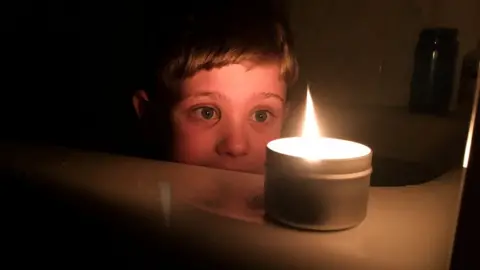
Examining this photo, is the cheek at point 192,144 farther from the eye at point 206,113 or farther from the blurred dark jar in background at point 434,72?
the blurred dark jar in background at point 434,72

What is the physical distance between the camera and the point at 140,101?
1.98ft

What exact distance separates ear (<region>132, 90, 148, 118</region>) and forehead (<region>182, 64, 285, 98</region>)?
6 centimetres

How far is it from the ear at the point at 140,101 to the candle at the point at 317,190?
262 millimetres

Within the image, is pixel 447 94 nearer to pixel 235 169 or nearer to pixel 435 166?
pixel 435 166

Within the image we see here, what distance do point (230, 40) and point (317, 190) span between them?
235 mm

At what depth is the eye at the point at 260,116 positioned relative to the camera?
1.85 feet

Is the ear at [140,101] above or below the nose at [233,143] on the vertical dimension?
above

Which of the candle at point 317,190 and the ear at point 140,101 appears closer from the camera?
the candle at point 317,190

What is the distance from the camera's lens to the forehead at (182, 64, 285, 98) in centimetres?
54

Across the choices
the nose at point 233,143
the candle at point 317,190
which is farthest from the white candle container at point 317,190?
the nose at point 233,143

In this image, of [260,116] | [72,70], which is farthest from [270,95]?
[72,70]

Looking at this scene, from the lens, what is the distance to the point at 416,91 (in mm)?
540

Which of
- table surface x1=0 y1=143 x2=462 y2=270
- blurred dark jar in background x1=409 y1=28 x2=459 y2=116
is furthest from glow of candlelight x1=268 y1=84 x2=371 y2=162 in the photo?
blurred dark jar in background x1=409 y1=28 x2=459 y2=116

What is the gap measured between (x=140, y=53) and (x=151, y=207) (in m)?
0.24
